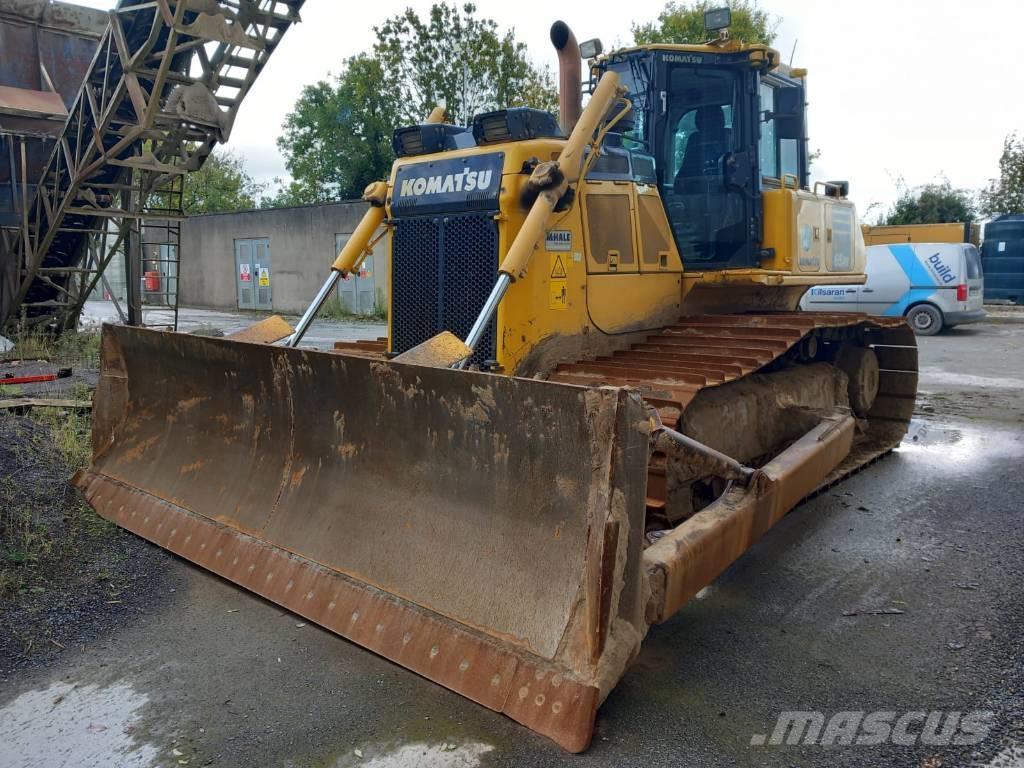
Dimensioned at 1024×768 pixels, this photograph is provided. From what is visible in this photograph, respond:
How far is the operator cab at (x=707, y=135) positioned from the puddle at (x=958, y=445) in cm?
253

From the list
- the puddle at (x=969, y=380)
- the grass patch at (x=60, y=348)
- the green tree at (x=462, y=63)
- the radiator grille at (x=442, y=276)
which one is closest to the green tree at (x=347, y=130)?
the green tree at (x=462, y=63)

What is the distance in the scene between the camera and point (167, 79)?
897 centimetres

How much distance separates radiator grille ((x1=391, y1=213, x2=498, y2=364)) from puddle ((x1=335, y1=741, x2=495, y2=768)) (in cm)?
220

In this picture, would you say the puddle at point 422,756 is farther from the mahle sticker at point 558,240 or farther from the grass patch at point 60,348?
the grass patch at point 60,348

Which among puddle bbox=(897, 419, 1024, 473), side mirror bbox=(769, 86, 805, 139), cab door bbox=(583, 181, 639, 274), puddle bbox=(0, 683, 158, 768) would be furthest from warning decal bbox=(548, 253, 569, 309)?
puddle bbox=(897, 419, 1024, 473)

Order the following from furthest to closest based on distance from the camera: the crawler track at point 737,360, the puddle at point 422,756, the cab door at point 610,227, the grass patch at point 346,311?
the grass patch at point 346,311 < the cab door at point 610,227 < the crawler track at point 737,360 < the puddle at point 422,756

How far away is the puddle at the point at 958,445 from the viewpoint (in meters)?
6.61

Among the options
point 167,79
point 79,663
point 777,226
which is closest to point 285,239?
point 167,79

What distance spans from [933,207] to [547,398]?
110 feet

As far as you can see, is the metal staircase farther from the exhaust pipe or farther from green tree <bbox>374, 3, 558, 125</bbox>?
green tree <bbox>374, 3, 558, 125</bbox>

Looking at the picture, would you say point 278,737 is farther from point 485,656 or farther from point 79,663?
point 79,663

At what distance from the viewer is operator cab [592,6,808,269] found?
18.2ft

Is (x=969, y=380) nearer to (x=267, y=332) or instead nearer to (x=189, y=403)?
(x=267, y=332)

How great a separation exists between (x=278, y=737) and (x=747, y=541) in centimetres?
218
